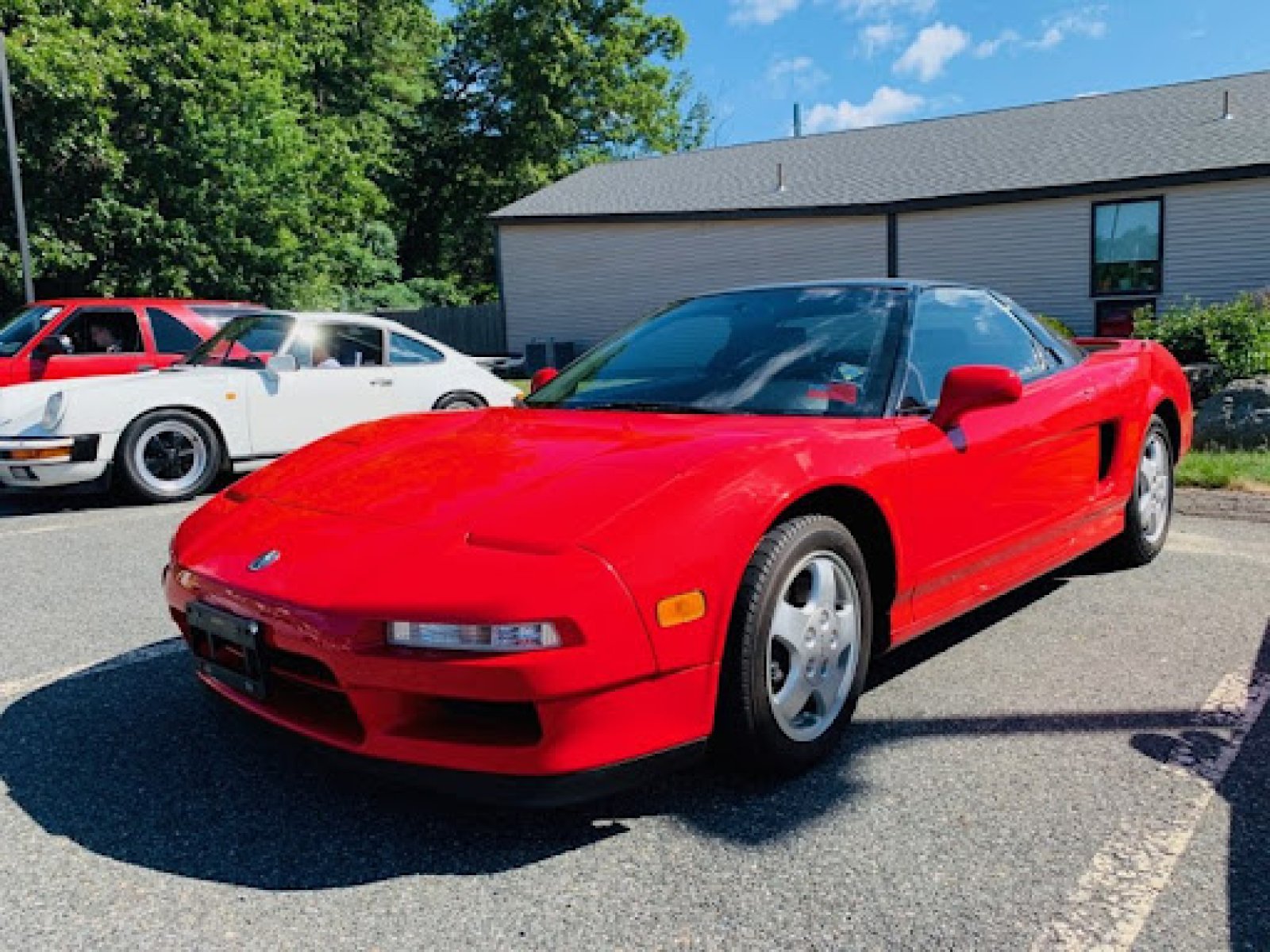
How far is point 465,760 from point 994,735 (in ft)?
5.29

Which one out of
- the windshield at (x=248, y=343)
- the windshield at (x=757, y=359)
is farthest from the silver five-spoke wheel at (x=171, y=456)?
the windshield at (x=757, y=359)

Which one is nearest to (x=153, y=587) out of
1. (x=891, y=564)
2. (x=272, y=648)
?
(x=272, y=648)

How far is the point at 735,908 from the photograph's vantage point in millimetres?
2145

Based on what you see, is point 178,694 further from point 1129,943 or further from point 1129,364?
point 1129,364

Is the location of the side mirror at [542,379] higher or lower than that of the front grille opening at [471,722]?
higher

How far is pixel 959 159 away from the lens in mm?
20125

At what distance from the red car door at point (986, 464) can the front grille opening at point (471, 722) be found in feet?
4.39

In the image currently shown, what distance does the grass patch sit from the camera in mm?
6668

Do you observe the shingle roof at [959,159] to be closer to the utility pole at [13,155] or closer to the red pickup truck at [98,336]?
the utility pole at [13,155]

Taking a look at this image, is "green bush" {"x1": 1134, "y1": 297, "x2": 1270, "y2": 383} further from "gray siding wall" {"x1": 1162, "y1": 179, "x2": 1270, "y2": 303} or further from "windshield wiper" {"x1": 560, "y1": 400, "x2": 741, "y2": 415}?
"windshield wiper" {"x1": 560, "y1": 400, "x2": 741, "y2": 415}

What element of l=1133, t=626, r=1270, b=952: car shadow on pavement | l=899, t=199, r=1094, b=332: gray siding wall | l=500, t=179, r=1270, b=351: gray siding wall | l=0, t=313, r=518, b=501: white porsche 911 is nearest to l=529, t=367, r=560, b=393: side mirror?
l=0, t=313, r=518, b=501: white porsche 911

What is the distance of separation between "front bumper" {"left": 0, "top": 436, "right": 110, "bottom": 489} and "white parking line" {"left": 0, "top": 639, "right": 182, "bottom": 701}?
352cm

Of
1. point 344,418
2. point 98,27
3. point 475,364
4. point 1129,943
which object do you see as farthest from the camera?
point 98,27

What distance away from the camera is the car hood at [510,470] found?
2.45 metres
